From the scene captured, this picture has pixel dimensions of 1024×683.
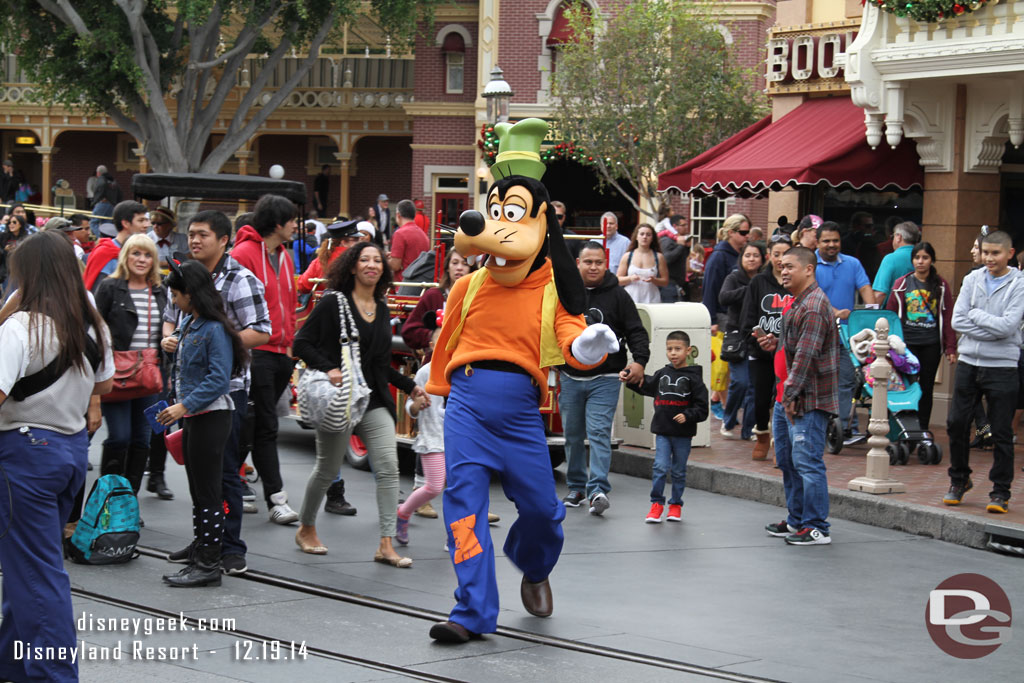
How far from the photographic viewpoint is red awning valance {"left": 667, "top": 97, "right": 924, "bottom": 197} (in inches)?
561

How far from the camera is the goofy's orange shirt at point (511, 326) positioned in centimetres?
645

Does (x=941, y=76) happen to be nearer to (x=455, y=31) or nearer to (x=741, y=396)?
(x=741, y=396)

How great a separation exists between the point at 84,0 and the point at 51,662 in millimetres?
26067

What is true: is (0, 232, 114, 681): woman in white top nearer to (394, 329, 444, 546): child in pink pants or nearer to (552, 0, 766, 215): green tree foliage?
(394, 329, 444, 546): child in pink pants

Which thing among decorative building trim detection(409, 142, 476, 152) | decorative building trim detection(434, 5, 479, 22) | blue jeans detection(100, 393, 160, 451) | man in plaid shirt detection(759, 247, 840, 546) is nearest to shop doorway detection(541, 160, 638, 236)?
decorative building trim detection(409, 142, 476, 152)

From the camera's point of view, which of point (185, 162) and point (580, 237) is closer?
point (580, 237)

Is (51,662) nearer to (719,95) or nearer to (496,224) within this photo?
(496,224)

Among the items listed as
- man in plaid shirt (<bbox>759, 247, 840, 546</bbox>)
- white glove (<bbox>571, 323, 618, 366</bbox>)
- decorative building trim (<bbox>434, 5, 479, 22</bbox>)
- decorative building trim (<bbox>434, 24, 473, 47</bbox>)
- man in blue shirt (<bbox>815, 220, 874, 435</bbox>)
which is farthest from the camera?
decorative building trim (<bbox>434, 24, 473, 47</bbox>)

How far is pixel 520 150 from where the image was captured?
6887 mm

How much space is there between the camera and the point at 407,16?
3089 centimetres

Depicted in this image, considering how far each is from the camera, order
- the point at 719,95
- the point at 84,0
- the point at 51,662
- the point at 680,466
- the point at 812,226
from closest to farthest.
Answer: the point at 51,662
the point at 680,466
the point at 812,226
the point at 719,95
the point at 84,0

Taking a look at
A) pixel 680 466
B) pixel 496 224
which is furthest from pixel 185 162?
pixel 496 224

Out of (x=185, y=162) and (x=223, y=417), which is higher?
(x=185, y=162)

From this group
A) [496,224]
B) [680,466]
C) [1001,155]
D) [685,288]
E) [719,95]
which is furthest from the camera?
[719,95]
